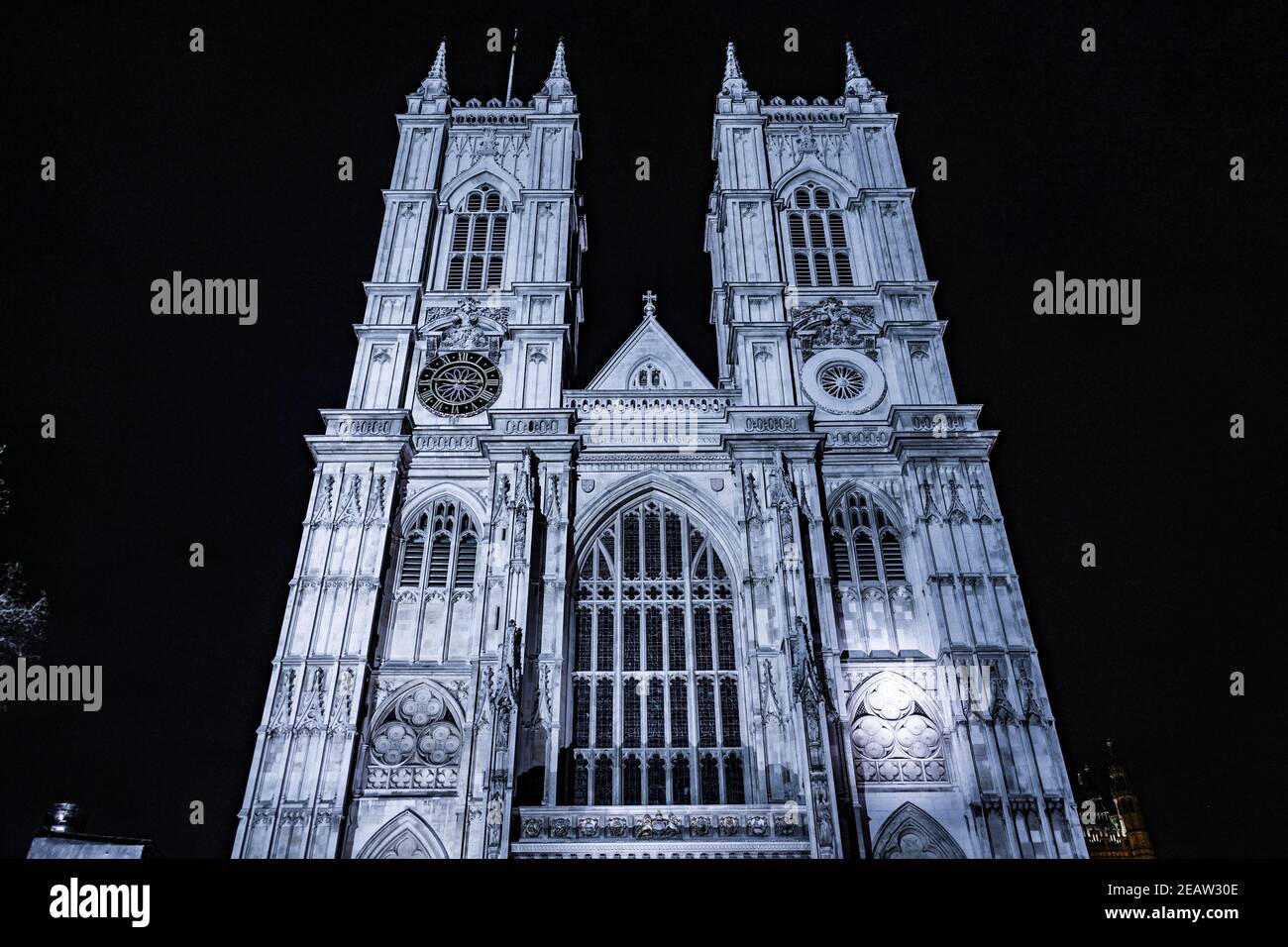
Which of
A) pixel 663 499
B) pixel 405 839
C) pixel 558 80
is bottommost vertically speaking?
pixel 405 839

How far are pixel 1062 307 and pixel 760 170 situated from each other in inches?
545

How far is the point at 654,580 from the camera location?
27.0 m

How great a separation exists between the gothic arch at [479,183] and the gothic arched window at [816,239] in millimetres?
10276

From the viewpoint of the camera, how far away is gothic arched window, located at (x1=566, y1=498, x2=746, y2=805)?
23.8 metres

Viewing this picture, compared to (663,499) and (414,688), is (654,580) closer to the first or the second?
(663,499)

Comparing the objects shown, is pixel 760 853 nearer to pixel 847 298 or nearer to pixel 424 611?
pixel 424 611

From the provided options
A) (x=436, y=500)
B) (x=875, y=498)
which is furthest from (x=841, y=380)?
(x=436, y=500)

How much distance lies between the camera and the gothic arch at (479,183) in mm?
35875

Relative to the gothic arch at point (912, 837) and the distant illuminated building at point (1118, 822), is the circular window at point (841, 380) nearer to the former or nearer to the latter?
the gothic arch at point (912, 837)

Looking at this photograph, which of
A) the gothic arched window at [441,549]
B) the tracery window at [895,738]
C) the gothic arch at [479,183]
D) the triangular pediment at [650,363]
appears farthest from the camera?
the gothic arch at [479,183]

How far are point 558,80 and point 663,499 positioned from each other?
20.5 metres

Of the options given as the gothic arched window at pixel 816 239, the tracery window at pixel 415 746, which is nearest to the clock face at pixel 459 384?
the tracery window at pixel 415 746

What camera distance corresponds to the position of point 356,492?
27.1m
